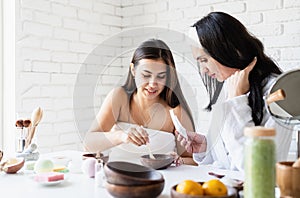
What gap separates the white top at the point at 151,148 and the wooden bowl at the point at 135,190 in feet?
1.25

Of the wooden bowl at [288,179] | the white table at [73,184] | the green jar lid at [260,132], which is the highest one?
the green jar lid at [260,132]

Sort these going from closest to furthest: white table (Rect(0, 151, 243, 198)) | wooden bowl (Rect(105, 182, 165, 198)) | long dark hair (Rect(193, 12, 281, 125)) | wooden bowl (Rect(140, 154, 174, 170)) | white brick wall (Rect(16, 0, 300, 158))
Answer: wooden bowl (Rect(105, 182, 165, 198)) < white table (Rect(0, 151, 243, 198)) < wooden bowl (Rect(140, 154, 174, 170)) < long dark hair (Rect(193, 12, 281, 125)) < white brick wall (Rect(16, 0, 300, 158))

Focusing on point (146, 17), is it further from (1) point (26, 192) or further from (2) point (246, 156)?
(2) point (246, 156)

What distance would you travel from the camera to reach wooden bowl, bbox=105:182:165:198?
2.84 ft

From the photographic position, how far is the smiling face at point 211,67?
61.7 inches

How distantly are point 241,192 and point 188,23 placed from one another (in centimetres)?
167

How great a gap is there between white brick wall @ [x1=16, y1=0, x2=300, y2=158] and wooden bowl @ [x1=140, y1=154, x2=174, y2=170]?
697 mm

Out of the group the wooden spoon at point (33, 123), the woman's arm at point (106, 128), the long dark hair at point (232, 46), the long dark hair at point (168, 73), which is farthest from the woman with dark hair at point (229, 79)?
the wooden spoon at point (33, 123)

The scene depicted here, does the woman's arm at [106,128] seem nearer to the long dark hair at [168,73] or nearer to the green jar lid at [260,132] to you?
the long dark hair at [168,73]

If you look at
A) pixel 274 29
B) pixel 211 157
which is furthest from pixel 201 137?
pixel 274 29

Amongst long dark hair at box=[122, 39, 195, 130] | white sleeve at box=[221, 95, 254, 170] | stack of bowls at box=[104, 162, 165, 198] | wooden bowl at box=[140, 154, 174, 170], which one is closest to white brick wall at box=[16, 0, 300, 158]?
long dark hair at box=[122, 39, 195, 130]

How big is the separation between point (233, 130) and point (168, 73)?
0.30 metres

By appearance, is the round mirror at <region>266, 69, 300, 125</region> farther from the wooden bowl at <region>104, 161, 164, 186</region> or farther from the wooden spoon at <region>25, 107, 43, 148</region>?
the wooden spoon at <region>25, 107, 43, 148</region>

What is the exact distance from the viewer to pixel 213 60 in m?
1.59
